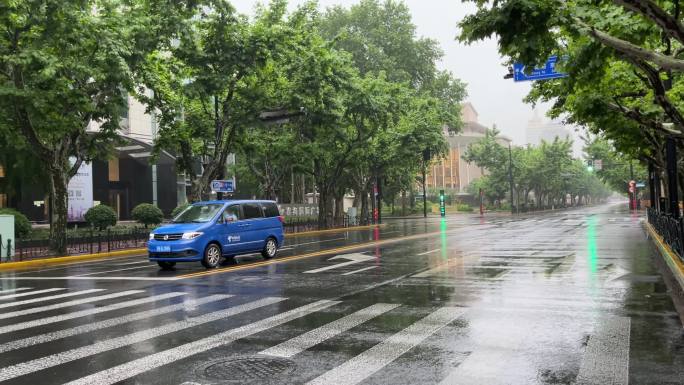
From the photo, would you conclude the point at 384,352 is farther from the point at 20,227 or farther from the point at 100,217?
the point at 100,217

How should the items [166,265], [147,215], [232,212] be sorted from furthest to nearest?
[147,215] → [232,212] → [166,265]

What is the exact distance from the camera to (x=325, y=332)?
7.12 meters

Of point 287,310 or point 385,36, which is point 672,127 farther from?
point 385,36

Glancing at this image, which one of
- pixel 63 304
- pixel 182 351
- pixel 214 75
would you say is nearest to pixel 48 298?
pixel 63 304

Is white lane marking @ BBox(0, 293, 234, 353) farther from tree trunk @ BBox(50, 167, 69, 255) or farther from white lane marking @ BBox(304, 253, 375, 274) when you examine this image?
tree trunk @ BBox(50, 167, 69, 255)

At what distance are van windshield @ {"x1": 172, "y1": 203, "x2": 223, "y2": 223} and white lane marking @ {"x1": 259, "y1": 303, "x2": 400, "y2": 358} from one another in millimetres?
7662

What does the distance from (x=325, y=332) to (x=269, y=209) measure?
10.8 meters

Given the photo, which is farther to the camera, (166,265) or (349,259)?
(349,259)

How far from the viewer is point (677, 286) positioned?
10.5 meters

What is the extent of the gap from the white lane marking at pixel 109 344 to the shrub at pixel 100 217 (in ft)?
76.5

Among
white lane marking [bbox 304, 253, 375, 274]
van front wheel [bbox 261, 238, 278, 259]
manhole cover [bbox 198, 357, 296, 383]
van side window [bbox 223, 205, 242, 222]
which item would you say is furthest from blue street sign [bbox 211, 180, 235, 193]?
manhole cover [bbox 198, 357, 296, 383]

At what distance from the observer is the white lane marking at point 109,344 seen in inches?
225

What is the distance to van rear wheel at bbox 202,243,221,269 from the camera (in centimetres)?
1461

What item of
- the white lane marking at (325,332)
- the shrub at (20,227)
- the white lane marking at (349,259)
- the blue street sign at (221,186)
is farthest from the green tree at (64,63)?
the white lane marking at (325,332)
